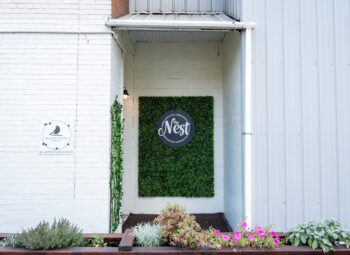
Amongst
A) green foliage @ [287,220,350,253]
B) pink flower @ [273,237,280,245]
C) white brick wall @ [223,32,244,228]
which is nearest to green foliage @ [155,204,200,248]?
pink flower @ [273,237,280,245]

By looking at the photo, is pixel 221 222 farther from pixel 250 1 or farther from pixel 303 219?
pixel 250 1

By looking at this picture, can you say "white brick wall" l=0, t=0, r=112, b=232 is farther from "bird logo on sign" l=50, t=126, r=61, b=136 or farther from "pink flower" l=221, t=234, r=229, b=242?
"pink flower" l=221, t=234, r=229, b=242

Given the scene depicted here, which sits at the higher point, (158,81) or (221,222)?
(158,81)

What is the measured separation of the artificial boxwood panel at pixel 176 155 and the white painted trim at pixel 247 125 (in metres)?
2.15

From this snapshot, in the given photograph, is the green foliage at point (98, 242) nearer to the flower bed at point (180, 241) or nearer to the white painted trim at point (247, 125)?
the flower bed at point (180, 241)

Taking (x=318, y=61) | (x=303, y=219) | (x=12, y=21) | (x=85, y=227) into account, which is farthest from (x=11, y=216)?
(x=318, y=61)

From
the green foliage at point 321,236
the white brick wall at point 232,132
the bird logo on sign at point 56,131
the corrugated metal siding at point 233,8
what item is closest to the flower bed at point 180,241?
the green foliage at point 321,236

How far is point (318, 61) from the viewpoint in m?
4.49

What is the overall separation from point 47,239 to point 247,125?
2.85 meters

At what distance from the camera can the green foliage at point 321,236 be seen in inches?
111

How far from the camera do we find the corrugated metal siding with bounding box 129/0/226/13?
6062 millimetres

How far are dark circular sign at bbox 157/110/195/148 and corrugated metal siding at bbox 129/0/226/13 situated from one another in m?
2.01

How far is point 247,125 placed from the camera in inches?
172

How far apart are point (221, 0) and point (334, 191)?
155 inches
